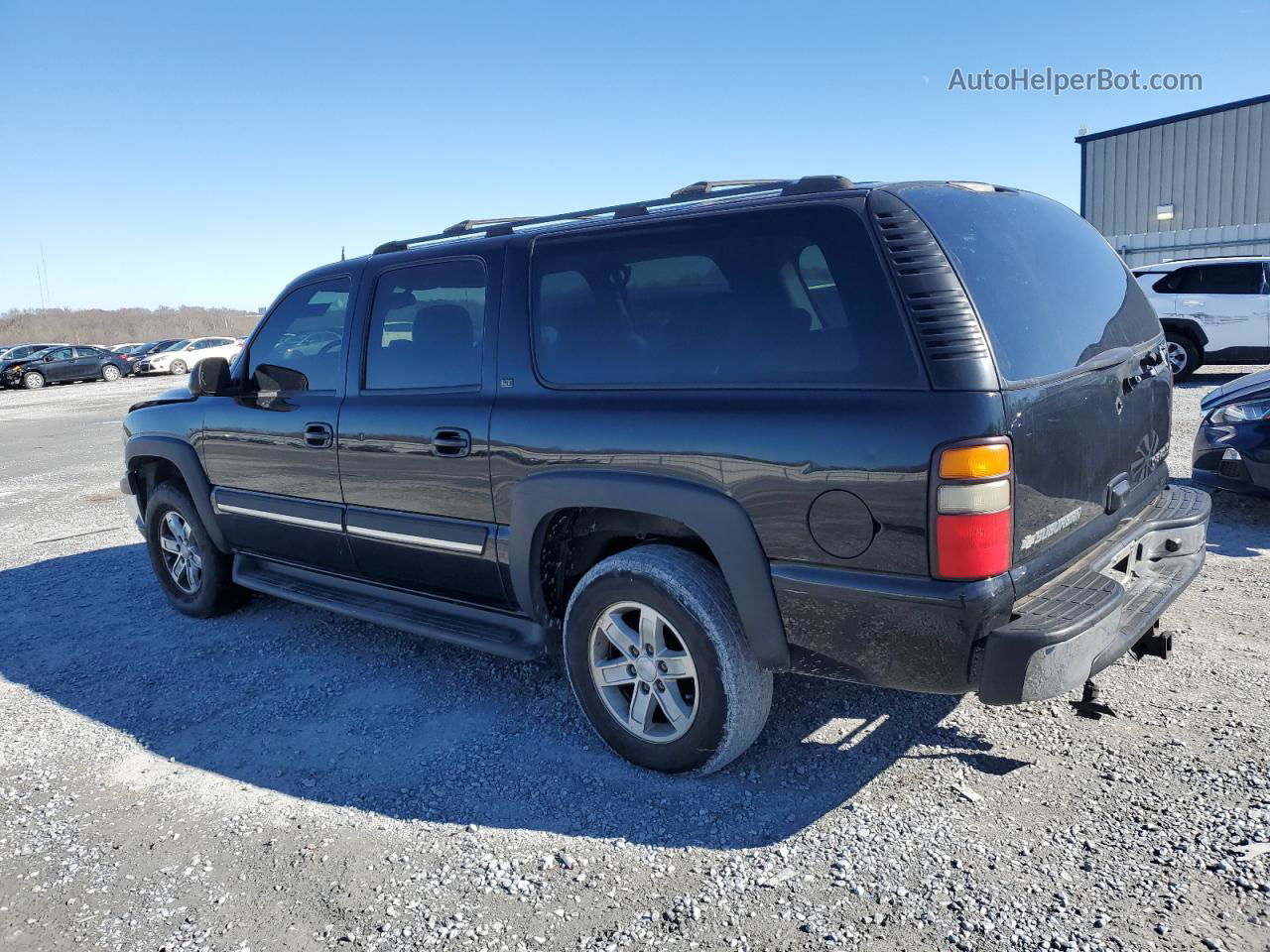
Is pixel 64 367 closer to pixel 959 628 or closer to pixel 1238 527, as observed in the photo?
pixel 1238 527

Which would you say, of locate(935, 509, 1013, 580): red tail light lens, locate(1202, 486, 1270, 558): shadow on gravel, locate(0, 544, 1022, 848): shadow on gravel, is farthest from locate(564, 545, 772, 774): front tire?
locate(1202, 486, 1270, 558): shadow on gravel

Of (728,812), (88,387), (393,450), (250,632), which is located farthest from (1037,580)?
(88,387)

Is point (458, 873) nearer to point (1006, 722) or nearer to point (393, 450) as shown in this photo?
point (393, 450)

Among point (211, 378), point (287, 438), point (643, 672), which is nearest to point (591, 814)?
point (643, 672)

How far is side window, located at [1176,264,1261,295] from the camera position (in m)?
12.2

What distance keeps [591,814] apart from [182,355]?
116 feet

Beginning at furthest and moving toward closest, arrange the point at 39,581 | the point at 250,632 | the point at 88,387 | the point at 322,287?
1. the point at 88,387
2. the point at 39,581
3. the point at 250,632
4. the point at 322,287

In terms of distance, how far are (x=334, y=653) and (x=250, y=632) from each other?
2.28ft

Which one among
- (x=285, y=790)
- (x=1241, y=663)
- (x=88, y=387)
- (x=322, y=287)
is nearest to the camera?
(x=285, y=790)

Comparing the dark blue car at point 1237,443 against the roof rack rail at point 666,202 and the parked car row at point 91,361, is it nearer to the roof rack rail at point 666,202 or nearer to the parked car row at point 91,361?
the roof rack rail at point 666,202

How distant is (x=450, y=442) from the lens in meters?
3.59

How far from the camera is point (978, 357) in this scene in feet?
8.11

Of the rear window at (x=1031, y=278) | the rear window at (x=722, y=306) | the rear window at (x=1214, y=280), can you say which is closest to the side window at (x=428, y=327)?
the rear window at (x=722, y=306)

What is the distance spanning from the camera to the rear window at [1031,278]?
263cm
